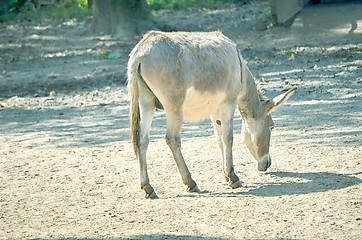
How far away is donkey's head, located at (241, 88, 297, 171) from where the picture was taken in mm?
6879

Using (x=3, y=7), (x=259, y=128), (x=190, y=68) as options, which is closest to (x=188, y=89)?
(x=190, y=68)

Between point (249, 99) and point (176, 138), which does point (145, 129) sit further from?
point (249, 99)

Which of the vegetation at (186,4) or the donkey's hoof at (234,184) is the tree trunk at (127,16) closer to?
the vegetation at (186,4)

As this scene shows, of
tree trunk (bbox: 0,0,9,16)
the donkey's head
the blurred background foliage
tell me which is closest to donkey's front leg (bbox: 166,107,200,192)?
the donkey's head

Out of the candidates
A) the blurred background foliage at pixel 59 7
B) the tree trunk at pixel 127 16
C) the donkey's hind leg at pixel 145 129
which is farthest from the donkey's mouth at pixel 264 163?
the blurred background foliage at pixel 59 7

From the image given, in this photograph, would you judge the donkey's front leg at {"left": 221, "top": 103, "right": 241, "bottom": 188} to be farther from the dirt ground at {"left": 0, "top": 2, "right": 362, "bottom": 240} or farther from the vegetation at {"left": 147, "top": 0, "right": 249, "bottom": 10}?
the vegetation at {"left": 147, "top": 0, "right": 249, "bottom": 10}

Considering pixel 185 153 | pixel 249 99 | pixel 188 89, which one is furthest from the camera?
pixel 185 153

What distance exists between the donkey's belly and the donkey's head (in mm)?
642

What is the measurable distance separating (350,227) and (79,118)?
242 inches

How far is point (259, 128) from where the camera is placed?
699cm

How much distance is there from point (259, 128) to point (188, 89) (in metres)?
1.39

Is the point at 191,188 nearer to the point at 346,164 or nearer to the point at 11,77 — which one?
the point at 346,164

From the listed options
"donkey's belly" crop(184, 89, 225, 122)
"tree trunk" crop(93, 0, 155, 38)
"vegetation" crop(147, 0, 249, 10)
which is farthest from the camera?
"vegetation" crop(147, 0, 249, 10)

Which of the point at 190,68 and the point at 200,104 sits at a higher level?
the point at 190,68
